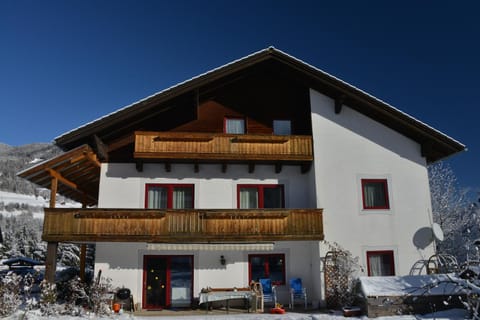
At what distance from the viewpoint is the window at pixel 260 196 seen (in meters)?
18.6

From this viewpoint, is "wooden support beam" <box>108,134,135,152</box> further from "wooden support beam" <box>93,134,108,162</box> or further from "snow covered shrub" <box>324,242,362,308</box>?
"snow covered shrub" <box>324,242,362,308</box>

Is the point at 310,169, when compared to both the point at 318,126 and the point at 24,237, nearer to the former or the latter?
the point at 318,126

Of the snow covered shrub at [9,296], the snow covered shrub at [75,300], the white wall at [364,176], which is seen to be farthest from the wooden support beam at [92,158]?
the white wall at [364,176]

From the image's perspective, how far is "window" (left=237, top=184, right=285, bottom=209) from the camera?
18641mm

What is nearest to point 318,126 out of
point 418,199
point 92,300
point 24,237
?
point 418,199

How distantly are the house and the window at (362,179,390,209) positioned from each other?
59 mm

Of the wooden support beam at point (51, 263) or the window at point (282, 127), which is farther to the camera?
the window at point (282, 127)

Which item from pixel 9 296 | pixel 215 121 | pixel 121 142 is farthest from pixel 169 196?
pixel 9 296

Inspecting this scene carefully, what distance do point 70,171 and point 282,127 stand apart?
9.41 metres

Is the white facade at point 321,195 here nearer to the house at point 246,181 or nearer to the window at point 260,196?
the house at point 246,181

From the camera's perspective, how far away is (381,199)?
724 inches

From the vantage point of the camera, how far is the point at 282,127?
19297mm

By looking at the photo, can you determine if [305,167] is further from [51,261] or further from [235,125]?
[51,261]

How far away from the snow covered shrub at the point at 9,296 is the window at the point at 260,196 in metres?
9.03
